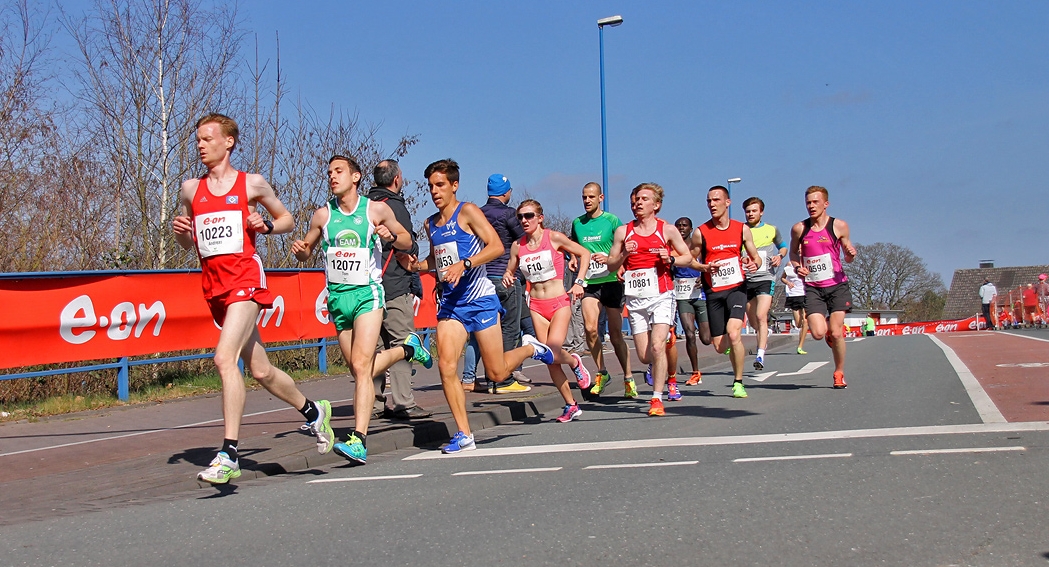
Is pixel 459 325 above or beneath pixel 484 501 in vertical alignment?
above

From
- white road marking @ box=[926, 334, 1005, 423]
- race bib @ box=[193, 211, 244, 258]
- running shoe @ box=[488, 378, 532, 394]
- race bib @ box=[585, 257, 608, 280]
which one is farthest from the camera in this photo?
running shoe @ box=[488, 378, 532, 394]

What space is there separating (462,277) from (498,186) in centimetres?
317

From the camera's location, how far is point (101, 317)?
11336 mm

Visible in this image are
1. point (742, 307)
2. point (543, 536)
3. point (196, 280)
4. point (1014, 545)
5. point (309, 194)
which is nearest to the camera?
point (1014, 545)

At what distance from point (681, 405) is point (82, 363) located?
22.0 feet

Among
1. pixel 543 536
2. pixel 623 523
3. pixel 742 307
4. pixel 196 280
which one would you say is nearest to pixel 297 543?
pixel 543 536

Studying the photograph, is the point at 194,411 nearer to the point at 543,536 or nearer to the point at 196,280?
the point at 196,280

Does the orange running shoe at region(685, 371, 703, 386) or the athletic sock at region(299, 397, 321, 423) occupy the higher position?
the athletic sock at region(299, 397, 321, 423)

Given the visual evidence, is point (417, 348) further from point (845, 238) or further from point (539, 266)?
point (845, 238)

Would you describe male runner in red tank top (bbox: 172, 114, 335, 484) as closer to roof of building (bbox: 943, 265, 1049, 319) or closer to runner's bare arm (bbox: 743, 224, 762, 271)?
runner's bare arm (bbox: 743, 224, 762, 271)

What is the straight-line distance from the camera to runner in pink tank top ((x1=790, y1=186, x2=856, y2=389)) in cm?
1148

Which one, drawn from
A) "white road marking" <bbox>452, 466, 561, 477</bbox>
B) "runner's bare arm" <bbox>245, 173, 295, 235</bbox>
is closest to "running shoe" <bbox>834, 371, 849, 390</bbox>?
"white road marking" <bbox>452, 466, 561, 477</bbox>

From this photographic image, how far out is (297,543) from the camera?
4.71 m

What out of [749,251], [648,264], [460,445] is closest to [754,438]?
[460,445]
